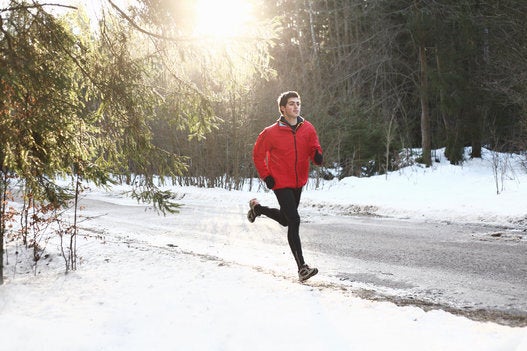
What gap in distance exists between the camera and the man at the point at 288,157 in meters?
5.09

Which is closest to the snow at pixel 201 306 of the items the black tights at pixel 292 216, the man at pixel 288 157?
the black tights at pixel 292 216

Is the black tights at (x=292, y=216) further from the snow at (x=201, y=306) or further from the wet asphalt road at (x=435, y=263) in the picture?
the wet asphalt road at (x=435, y=263)

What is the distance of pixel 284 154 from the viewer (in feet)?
16.7

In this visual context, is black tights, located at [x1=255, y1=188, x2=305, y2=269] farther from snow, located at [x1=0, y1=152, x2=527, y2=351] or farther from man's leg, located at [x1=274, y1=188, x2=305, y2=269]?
snow, located at [x1=0, y1=152, x2=527, y2=351]

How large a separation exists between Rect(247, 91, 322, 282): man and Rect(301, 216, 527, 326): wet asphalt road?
910 millimetres

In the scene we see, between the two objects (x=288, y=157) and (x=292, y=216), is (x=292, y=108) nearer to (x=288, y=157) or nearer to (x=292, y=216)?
(x=288, y=157)

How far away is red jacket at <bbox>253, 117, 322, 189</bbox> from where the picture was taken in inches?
201

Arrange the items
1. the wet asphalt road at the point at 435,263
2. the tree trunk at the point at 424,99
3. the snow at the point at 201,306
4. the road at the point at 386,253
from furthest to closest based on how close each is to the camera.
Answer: the tree trunk at the point at 424,99 → the road at the point at 386,253 → the wet asphalt road at the point at 435,263 → the snow at the point at 201,306

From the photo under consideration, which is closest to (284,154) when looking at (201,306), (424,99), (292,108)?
(292,108)

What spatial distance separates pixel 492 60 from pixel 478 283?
18.4 m

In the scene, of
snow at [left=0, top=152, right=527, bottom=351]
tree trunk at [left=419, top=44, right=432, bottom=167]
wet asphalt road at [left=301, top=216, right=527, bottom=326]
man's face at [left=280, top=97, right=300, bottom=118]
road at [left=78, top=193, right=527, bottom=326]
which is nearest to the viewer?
snow at [left=0, top=152, right=527, bottom=351]

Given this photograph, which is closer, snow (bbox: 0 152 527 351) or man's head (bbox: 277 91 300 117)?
snow (bbox: 0 152 527 351)

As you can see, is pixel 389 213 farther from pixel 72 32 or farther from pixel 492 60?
pixel 492 60

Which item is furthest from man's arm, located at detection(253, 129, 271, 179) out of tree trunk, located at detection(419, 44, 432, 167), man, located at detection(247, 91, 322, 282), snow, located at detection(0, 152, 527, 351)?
tree trunk, located at detection(419, 44, 432, 167)
